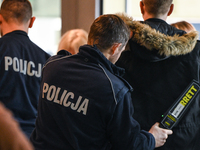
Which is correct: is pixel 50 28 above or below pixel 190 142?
above

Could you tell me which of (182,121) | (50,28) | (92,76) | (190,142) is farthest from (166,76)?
(50,28)

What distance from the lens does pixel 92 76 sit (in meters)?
1.23

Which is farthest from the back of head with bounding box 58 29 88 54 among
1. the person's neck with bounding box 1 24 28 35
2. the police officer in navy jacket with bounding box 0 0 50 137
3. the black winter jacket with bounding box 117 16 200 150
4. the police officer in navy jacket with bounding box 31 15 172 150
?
the police officer in navy jacket with bounding box 31 15 172 150

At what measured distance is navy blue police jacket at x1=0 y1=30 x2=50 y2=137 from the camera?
1.96 metres

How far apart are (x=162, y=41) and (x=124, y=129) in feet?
1.77

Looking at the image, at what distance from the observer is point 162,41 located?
1480 mm

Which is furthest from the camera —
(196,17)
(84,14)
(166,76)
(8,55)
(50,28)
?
(50,28)

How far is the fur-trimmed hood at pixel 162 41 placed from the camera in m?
1.47

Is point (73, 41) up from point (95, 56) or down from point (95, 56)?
down

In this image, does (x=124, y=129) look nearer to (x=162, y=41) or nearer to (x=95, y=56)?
(x=95, y=56)

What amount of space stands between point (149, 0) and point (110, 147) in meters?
0.87

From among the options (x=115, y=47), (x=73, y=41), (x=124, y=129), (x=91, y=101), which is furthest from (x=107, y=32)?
(x=73, y=41)

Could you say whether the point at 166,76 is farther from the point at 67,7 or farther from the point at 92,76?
the point at 67,7

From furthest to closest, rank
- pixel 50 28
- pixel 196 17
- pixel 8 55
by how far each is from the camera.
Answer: pixel 50 28
pixel 196 17
pixel 8 55
